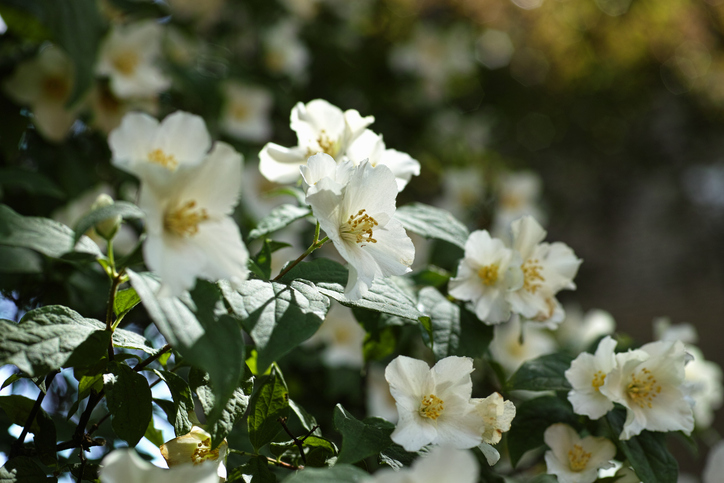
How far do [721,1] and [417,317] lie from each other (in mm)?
4122

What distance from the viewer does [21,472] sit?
636mm

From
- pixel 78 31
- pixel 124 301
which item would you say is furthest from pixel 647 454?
pixel 78 31

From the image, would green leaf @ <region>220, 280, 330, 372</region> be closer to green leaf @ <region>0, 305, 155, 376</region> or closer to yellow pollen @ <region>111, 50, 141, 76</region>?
green leaf @ <region>0, 305, 155, 376</region>

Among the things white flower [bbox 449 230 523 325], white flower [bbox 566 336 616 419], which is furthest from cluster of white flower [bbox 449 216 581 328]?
white flower [bbox 566 336 616 419]

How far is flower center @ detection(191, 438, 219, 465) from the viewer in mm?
691

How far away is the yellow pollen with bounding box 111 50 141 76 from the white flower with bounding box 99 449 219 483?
1.12 metres

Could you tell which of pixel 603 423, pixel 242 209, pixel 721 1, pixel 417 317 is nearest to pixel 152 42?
pixel 242 209

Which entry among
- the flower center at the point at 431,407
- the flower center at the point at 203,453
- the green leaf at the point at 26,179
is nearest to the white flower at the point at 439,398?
the flower center at the point at 431,407

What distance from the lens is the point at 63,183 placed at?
1.33 m

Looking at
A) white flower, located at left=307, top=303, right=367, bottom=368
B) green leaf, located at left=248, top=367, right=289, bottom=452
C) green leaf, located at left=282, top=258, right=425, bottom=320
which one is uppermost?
green leaf, located at left=282, top=258, right=425, bottom=320

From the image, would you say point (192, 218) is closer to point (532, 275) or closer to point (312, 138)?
point (312, 138)

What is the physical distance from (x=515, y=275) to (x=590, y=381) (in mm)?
191

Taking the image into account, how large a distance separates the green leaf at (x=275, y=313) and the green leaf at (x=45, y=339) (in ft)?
0.54

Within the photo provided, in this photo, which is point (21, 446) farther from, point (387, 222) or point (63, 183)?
point (63, 183)
